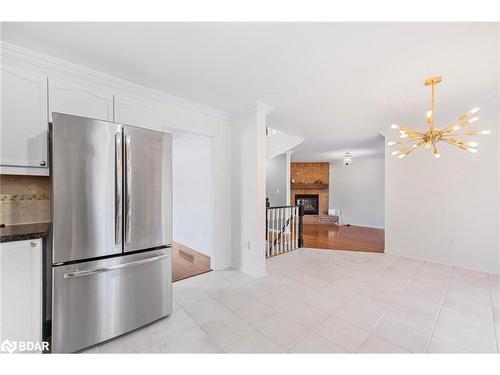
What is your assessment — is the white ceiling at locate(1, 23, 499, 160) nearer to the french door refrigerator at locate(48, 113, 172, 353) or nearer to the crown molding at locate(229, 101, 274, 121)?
the crown molding at locate(229, 101, 274, 121)

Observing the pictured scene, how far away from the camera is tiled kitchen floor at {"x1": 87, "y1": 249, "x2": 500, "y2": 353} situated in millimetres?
1614

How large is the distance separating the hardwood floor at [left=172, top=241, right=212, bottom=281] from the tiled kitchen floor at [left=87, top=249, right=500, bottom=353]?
0.79ft

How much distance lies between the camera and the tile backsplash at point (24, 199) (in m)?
1.81

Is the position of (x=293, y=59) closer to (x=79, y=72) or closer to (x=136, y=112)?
(x=136, y=112)

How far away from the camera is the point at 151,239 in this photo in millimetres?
1870

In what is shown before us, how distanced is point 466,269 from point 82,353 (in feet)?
16.9

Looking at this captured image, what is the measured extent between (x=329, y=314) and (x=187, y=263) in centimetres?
246

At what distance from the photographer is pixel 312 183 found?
8547 millimetres

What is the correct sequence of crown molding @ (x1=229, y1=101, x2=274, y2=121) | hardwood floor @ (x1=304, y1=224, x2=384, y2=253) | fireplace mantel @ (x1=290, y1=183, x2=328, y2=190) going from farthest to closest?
fireplace mantel @ (x1=290, y1=183, x2=328, y2=190) < hardwood floor @ (x1=304, y1=224, x2=384, y2=253) < crown molding @ (x1=229, y1=101, x2=274, y2=121)

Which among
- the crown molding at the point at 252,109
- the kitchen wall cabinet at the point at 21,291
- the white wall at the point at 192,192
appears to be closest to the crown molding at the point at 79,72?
the crown molding at the point at 252,109

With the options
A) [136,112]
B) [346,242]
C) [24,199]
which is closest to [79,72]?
[136,112]

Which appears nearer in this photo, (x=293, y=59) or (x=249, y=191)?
(x=293, y=59)

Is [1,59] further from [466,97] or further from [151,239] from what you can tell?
[466,97]

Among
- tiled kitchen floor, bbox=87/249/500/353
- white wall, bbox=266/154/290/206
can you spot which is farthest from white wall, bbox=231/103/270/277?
white wall, bbox=266/154/290/206
